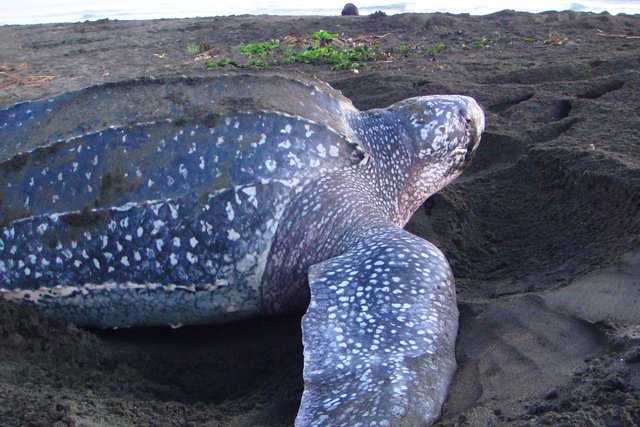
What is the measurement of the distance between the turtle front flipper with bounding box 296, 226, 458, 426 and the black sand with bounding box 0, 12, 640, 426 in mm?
102

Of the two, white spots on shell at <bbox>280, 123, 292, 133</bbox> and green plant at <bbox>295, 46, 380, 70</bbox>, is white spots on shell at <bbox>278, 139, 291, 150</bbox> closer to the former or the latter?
white spots on shell at <bbox>280, 123, 292, 133</bbox>

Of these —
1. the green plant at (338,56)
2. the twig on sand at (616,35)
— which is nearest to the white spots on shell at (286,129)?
the green plant at (338,56)

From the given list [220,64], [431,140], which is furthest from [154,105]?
[220,64]

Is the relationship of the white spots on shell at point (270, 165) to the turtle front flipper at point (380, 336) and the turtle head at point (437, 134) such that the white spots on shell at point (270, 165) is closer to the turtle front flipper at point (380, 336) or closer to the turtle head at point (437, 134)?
the turtle front flipper at point (380, 336)

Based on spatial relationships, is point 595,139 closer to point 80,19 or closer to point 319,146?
point 319,146

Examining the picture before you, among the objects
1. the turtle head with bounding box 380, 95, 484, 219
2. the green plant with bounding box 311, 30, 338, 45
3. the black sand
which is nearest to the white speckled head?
the turtle head with bounding box 380, 95, 484, 219

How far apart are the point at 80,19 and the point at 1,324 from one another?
8.77 m

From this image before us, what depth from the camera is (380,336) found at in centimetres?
A: 174

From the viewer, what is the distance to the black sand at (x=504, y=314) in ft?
5.43

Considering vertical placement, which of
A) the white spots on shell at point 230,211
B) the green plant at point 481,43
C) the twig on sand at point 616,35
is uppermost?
the twig on sand at point 616,35

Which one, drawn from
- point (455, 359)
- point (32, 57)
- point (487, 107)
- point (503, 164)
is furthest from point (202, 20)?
point (455, 359)

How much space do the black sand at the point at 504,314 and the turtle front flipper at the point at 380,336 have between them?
0.33 ft

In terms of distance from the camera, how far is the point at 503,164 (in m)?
3.31

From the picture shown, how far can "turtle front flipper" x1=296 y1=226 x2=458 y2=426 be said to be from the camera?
5.18 ft
